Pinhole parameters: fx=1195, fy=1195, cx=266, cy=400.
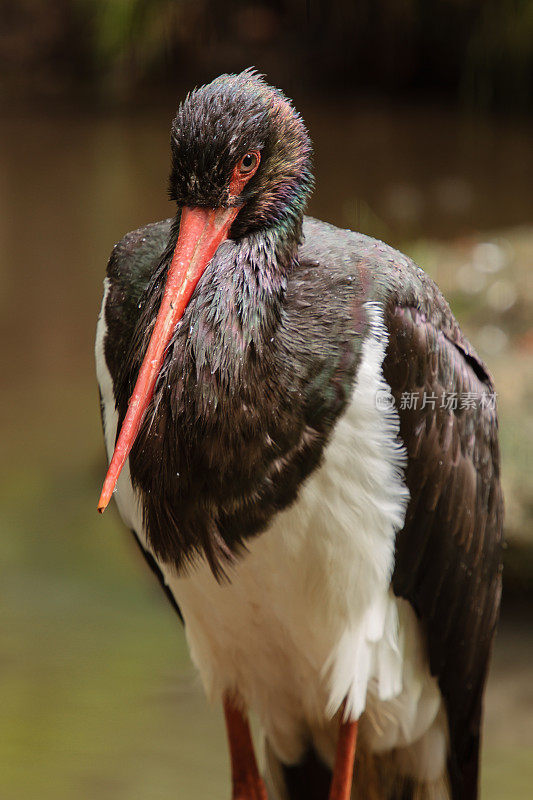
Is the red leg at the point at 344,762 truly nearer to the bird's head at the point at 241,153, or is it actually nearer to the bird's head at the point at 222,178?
the bird's head at the point at 222,178

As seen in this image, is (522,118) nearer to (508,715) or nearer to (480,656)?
(508,715)

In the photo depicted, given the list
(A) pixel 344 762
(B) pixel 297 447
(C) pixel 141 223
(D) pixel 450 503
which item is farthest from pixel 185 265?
(C) pixel 141 223

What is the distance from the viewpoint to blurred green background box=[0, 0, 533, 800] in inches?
128

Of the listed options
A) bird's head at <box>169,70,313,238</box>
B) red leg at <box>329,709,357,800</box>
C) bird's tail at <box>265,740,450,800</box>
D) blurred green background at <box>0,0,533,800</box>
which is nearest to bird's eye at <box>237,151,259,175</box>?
bird's head at <box>169,70,313,238</box>

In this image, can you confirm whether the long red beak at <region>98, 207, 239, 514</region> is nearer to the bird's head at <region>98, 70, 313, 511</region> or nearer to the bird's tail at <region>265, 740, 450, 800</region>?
the bird's head at <region>98, 70, 313, 511</region>

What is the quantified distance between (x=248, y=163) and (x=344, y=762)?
109 centimetres

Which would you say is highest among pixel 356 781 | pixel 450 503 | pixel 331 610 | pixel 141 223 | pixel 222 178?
pixel 141 223

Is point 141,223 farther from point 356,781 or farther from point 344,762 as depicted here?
point 344,762

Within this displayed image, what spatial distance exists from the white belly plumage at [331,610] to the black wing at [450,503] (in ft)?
0.13

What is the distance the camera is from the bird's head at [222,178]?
1.64 meters

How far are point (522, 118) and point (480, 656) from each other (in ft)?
22.4

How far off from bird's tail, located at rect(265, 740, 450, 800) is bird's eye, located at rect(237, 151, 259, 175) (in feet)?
3.88

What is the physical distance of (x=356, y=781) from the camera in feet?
7.60

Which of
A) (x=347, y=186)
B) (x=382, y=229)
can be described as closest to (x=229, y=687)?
(x=382, y=229)
